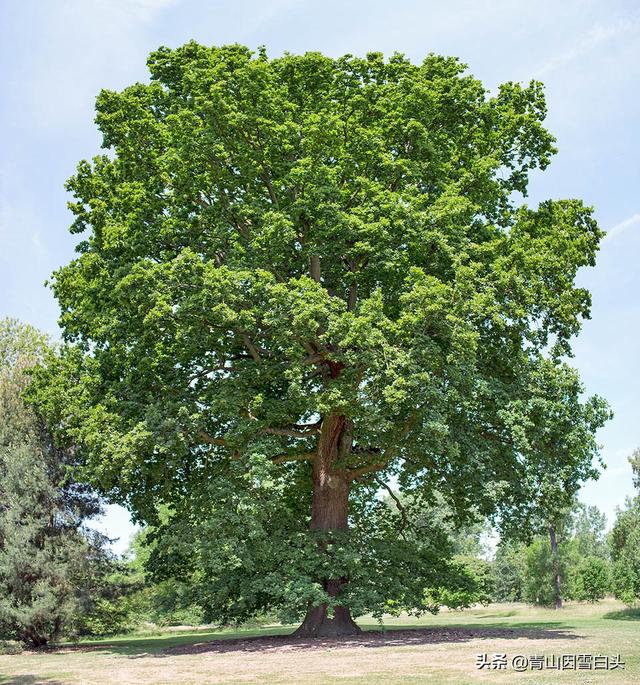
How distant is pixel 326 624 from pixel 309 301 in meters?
9.31

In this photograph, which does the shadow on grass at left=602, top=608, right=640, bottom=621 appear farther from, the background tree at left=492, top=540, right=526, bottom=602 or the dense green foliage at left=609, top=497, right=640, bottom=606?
the background tree at left=492, top=540, right=526, bottom=602

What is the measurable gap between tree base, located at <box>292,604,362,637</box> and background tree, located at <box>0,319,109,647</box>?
8343mm

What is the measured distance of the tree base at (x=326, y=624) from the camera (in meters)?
21.6

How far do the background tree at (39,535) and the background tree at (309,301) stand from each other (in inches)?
96.5

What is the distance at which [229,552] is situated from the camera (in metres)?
19.7

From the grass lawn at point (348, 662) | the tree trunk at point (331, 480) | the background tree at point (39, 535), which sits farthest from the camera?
the background tree at point (39, 535)

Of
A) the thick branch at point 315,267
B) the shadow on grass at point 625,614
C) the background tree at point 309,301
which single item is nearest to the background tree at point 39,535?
the background tree at point 309,301

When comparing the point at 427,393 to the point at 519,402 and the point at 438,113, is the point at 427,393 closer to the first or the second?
the point at 519,402

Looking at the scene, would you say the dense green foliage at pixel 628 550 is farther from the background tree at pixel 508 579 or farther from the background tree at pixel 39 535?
the background tree at pixel 508 579

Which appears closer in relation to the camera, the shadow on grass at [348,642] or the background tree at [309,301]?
the shadow on grass at [348,642]

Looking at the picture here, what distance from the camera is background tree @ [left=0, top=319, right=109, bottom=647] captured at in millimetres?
24766

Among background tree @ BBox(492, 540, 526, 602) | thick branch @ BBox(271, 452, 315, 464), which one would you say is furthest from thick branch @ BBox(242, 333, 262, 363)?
background tree @ BBox(492, 540, 526, 602)

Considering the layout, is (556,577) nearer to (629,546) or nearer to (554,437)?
(629,546)

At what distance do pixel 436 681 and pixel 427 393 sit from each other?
8.67 m
